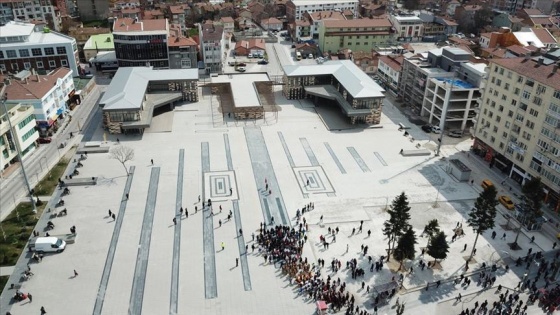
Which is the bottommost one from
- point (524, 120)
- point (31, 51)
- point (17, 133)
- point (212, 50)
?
point (17, 133)

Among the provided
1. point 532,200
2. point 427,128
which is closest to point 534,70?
point 532,200

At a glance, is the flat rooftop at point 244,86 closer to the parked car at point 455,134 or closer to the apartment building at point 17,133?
the apartment building at point 17,133

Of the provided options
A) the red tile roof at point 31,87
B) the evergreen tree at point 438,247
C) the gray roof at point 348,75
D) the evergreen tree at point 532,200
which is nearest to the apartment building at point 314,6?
the gray roof at point 348,75

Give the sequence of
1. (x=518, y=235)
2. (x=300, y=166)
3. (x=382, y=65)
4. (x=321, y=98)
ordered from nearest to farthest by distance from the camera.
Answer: (x=518, y=235)
(x=300, y=166)
(x=321, y=98)
(x=382, y=65)

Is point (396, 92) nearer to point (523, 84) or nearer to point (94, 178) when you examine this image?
Result: point (523, 84)

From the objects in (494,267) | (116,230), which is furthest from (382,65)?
(116,230)

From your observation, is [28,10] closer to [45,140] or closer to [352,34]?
[45,140]
